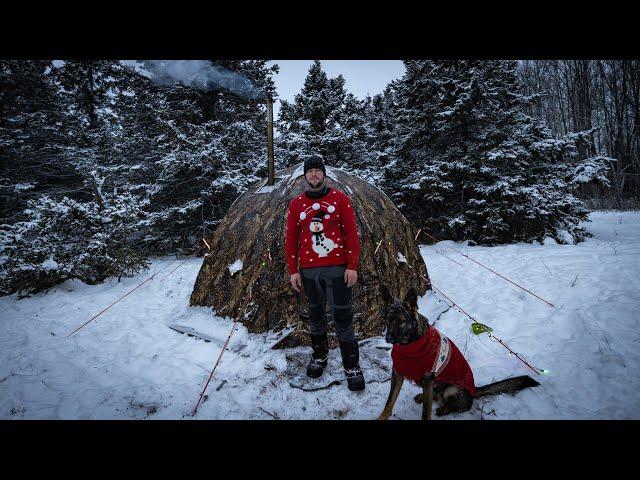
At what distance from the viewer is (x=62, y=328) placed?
4.63 metres

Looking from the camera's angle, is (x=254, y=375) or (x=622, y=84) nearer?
(x=254, y=375)

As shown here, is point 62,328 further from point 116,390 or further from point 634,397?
point 634,397

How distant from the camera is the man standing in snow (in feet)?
10.1

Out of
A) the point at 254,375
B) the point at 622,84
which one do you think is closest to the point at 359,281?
the point at 254,375

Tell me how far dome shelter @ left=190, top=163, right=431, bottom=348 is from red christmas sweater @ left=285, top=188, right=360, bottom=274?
1242 mm

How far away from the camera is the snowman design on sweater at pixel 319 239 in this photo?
3098mm

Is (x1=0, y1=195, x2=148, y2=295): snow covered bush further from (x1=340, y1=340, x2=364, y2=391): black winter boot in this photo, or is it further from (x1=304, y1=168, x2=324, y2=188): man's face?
(x1=340, y1=340, x2=364, y2=391): black winter boot

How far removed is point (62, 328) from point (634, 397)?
7677 millimetres

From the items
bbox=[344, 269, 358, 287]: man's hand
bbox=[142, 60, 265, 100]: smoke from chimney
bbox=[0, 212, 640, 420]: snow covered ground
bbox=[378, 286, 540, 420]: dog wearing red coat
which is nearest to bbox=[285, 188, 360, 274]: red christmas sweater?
bbox=[344, 269, 358, 287]: man's hand

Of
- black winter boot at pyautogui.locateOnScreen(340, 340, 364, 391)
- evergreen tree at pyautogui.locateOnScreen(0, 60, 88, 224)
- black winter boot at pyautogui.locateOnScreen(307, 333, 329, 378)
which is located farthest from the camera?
evergreen tree at pyautogui.locateOnScreen(0, 60, 88, 224)

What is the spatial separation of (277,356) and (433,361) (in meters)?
2.14

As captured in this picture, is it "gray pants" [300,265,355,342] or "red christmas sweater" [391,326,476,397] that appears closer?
"red christmas sweater" [391,326,476,397]
